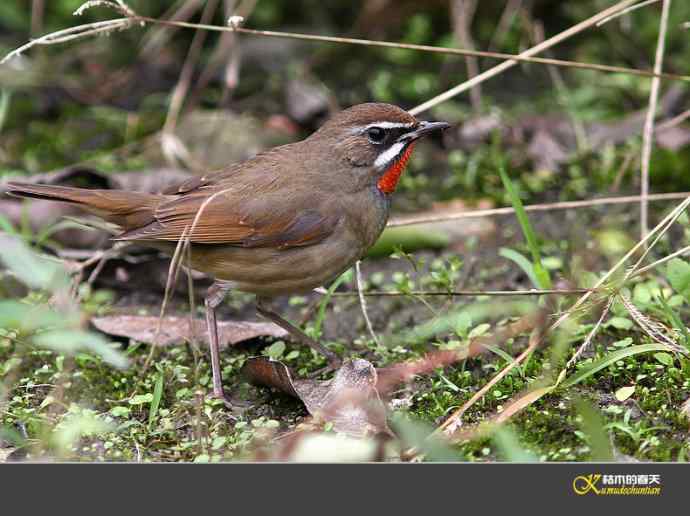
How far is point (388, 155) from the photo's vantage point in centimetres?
555

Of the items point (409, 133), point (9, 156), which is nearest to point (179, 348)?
point (409, 133)

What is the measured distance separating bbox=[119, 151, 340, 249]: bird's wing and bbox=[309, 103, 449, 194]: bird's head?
338 millimetres

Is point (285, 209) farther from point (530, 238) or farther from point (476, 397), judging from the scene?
point (476, 397)

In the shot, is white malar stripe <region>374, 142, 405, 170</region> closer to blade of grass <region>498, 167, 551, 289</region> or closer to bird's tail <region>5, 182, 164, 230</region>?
blade of grass <region>498, 167, 551, 289</region>

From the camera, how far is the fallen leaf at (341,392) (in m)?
4.55

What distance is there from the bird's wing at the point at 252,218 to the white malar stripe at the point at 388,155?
1.36 ft

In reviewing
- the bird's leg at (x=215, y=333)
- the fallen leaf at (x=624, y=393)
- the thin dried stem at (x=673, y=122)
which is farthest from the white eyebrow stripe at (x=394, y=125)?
the thin dried stem at (x=673, y=122)

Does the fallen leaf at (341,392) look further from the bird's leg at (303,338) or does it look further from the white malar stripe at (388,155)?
the white malar stripe at (388,155)

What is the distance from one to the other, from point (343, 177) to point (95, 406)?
1820 millimetres

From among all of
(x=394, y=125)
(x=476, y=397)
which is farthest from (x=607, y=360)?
(x=394, y=125)
